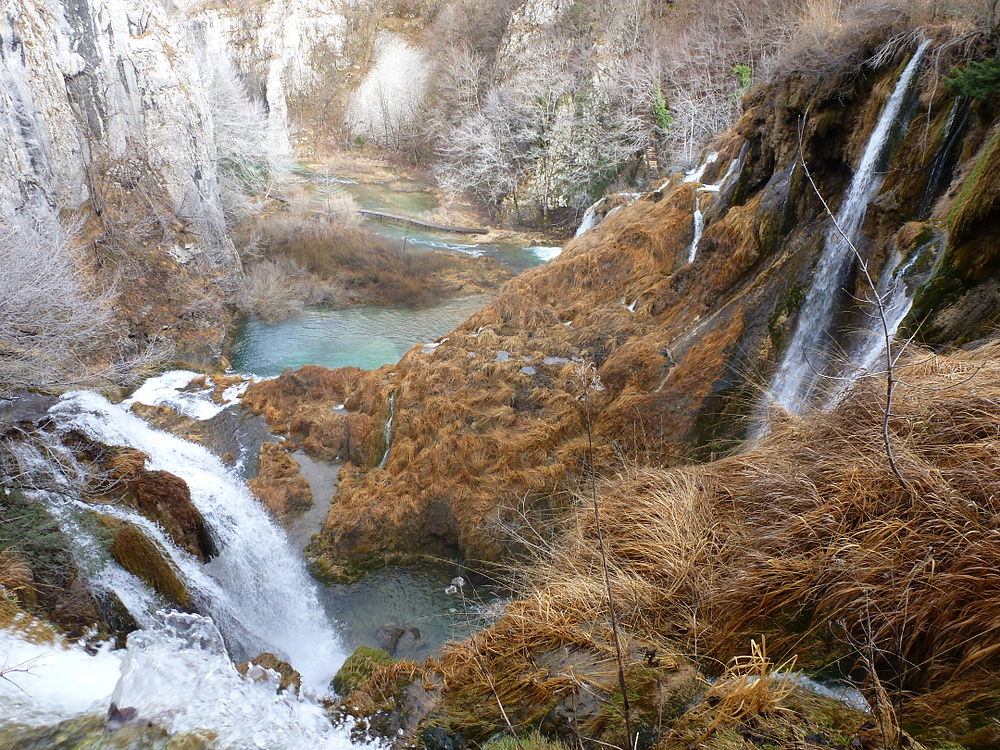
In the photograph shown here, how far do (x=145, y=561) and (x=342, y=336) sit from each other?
1031 centimetres

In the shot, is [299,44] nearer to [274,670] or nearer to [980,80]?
[980,80]

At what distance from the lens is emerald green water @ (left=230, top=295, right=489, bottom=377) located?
1334cm

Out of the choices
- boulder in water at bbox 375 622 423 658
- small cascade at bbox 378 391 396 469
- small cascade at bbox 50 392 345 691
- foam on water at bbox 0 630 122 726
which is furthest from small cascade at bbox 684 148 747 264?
foam on water at bbox 0 630 122 726

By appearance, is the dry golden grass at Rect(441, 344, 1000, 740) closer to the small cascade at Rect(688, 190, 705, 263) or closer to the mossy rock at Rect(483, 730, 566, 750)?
the mossy rock at Rect(483, 730, 566, 750)

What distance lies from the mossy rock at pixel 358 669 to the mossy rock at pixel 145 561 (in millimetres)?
1483

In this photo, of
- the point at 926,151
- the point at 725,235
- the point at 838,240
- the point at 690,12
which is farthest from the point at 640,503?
the point at 690,12

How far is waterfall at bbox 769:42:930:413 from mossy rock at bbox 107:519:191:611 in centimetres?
570

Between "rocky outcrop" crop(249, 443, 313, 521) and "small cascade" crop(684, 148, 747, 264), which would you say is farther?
"small cascade" crop(684, 148, 747, 264)

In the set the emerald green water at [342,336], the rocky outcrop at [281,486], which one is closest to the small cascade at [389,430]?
the rocky outcrop at [281,486]

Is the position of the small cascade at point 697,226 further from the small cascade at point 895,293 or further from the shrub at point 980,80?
the shrub at point 980,80

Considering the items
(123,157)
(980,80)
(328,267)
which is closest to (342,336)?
(328,267)

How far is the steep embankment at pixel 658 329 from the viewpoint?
15.8ft

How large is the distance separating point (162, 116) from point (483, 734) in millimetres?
16864

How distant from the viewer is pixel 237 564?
6.48 m
